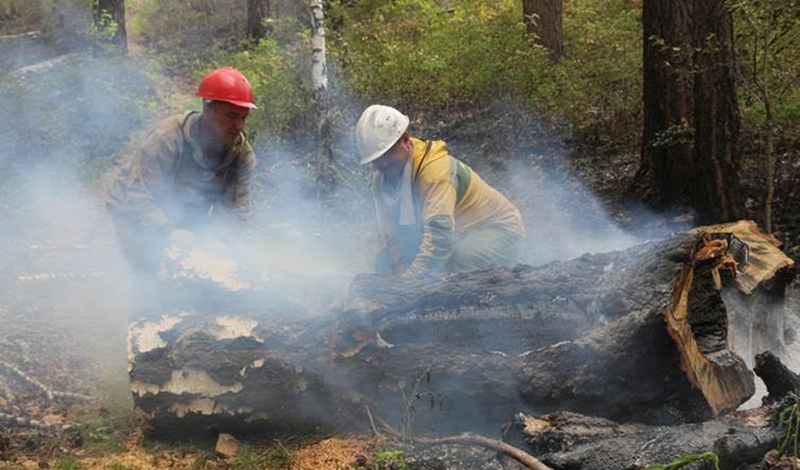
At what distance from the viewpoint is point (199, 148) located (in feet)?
16.5

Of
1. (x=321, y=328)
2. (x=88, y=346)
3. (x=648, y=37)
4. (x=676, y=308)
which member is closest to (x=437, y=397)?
(x=321, y=328)

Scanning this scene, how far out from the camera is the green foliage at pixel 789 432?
272 cm

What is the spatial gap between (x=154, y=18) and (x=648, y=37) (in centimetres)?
1416

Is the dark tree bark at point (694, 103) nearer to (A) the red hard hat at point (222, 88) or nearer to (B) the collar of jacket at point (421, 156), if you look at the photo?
(B) the collar of jacket at point (421, 156)

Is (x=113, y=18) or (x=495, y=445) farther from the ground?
(x=113, y=18)

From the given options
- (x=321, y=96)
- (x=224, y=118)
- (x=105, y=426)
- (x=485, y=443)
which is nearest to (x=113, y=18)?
(x=321, y=96)

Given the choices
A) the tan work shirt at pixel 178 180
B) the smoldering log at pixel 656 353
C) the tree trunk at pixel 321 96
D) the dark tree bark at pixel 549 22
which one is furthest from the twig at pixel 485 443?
the dark tree bark at pixel 549 22

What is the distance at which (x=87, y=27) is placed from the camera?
13.5m

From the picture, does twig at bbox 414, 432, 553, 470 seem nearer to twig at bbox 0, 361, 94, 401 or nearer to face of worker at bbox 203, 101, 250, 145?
twig at bbox 0, 361, 94, 401

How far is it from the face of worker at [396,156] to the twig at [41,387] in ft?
7.88

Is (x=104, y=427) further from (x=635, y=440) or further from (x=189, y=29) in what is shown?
(x=189, y=29)

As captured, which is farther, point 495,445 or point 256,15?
point 256,15

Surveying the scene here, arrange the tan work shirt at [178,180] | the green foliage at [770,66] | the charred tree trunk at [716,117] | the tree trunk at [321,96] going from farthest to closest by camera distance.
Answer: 1. the tree trunk at [321,96]
2. the charred tree trunk at [716,117]
3. the green foliage at [770,66]
4. the tan work shirt at [178,180]

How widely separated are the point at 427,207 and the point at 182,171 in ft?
5.90
